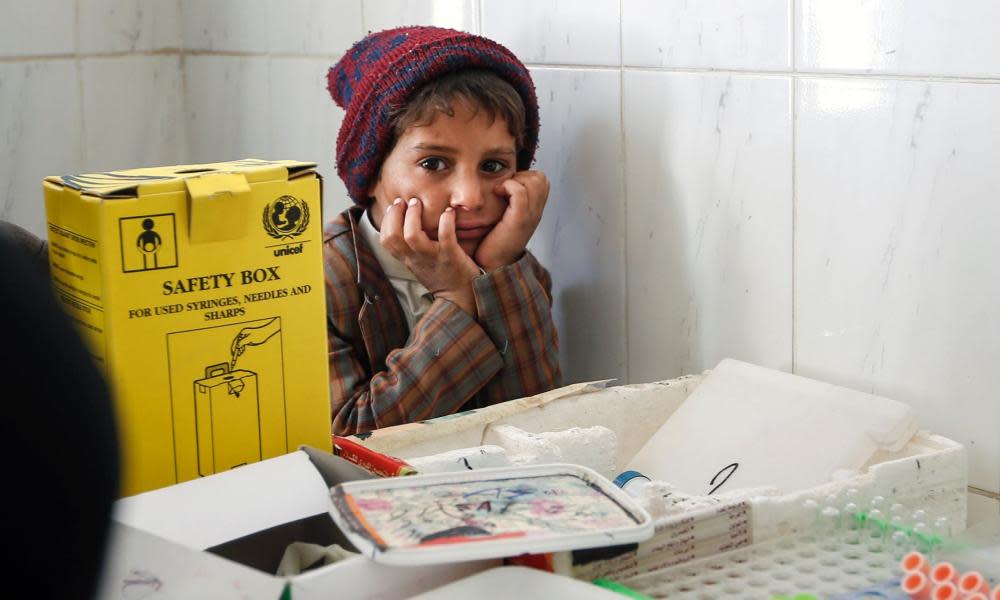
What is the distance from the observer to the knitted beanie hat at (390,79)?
1.27 metres

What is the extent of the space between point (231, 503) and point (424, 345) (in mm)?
550

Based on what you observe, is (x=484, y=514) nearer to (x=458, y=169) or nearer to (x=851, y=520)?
(x=851, y=520)

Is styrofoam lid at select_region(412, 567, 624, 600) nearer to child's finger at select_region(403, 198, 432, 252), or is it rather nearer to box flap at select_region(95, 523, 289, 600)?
box flap at select_region(95, 523, 289, 600)

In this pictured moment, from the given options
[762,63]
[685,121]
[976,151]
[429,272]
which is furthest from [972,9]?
[429,272]

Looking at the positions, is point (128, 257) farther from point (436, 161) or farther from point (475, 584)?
point (436, 161)

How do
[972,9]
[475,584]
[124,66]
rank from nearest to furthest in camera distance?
[475,584], [972,9], [124,66]

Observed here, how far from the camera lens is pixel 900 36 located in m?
1.01

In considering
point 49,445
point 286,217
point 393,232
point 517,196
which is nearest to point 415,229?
point 393,232

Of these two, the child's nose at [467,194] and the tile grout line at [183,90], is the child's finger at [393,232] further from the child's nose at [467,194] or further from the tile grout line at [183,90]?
the tile grout line at [183,90]

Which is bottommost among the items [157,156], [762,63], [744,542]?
[744,542]

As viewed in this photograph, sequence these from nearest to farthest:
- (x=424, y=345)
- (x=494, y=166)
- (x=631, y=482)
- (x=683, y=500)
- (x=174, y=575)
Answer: (x=174, y=575) → (x=683, y=500) → (x=631, y=482) → (x=424, y=345) → (x=494, y=166)

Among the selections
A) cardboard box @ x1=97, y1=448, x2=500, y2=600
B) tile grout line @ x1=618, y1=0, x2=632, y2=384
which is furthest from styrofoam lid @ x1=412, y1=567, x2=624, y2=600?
tile grout line @ x1=618, y1=0, x2=632, y2=384

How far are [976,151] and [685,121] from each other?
1.18 ft

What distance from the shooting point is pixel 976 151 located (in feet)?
3.15
